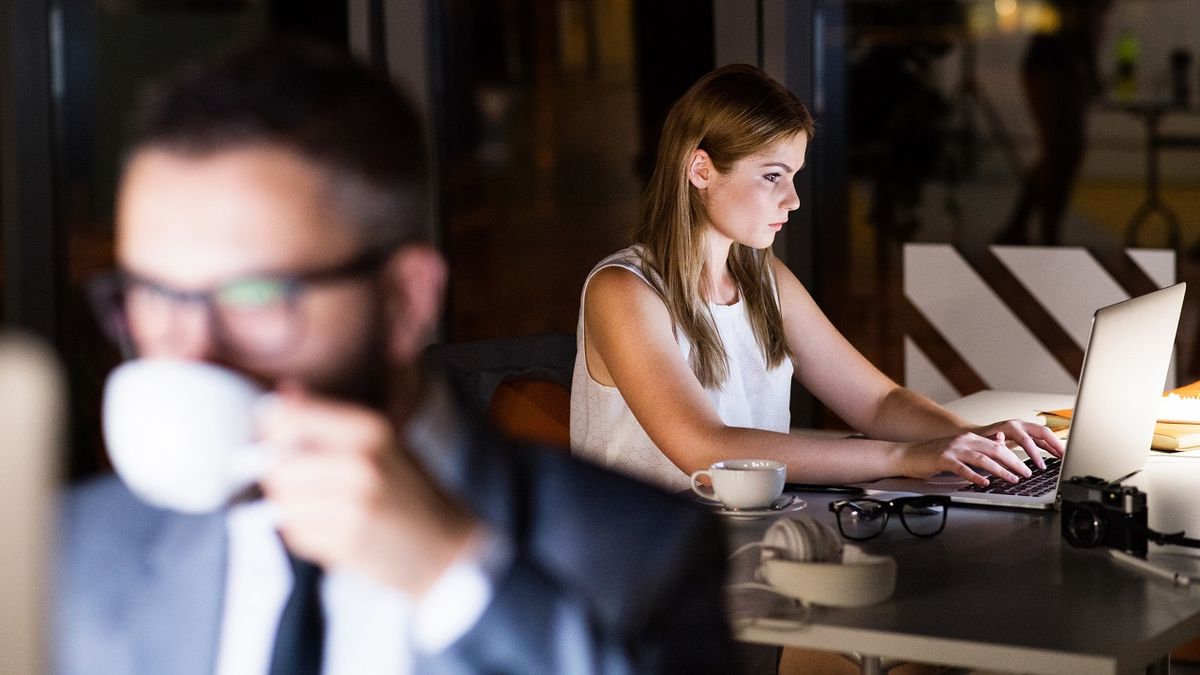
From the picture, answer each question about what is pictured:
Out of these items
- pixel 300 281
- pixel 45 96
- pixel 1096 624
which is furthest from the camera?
pixel 45 96

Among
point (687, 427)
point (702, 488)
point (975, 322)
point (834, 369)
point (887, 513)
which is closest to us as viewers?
point (887, 513)

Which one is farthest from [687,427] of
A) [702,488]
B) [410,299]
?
[410,299]

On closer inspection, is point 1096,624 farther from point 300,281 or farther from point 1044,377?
point 1044,377

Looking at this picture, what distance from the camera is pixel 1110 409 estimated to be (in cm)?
205

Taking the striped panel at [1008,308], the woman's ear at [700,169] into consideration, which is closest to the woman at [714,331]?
the woman's ear at [700,169]

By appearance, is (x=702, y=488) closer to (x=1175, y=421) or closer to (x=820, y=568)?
(x=820, y=568)

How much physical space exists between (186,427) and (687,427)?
170 cm

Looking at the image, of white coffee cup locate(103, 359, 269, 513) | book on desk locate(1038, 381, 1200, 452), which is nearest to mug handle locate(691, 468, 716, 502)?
book on desk locate(1038, 381, 1200, 452)

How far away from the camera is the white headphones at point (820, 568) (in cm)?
167

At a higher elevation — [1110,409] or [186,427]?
[186,427]

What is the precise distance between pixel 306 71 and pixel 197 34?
4236 millimetres

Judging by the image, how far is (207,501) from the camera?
69 centimetres

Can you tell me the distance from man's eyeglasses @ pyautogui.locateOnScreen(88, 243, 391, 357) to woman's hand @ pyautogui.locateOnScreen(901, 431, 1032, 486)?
65.4 inches

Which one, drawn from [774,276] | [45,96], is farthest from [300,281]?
[45,96]
